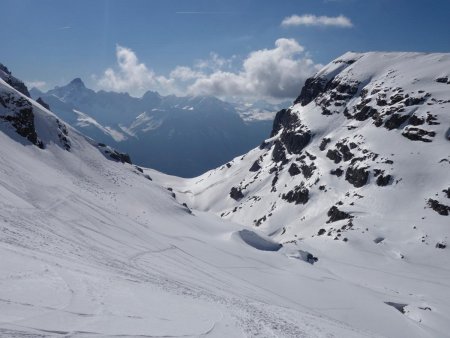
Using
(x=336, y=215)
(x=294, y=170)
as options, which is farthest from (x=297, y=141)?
(x=336, y=215)

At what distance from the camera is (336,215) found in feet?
319

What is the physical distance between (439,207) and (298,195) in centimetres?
4609

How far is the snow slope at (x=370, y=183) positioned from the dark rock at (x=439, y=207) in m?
0.19

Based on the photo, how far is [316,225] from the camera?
103m

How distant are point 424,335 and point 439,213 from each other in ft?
176

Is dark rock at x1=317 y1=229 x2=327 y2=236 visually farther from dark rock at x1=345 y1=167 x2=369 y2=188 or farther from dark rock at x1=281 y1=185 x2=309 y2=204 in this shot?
dark rock at x1=281 y1=185 x2=309 y2=204

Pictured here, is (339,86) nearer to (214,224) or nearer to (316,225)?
(316,225)

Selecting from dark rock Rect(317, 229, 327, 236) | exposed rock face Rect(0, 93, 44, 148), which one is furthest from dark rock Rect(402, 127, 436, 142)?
exposed rock face Rect(0, 93, 44, 148)

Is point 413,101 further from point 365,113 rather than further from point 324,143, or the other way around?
point 324,143

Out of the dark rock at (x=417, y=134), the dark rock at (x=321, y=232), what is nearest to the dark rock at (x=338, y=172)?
the dark rock at (x=417, y=134)

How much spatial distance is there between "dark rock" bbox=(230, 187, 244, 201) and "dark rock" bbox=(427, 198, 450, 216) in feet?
308

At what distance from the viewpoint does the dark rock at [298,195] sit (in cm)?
12159

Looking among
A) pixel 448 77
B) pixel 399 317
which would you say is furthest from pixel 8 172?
pixel 448 77

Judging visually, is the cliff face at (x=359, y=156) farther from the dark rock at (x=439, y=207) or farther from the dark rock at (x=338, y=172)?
the dark rock at (x=338, y=172)
